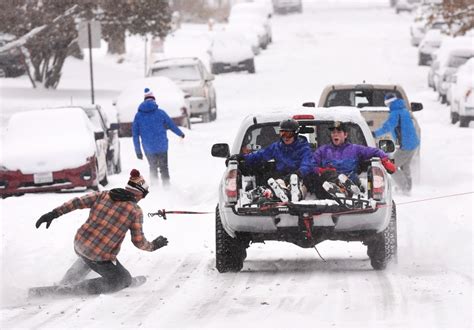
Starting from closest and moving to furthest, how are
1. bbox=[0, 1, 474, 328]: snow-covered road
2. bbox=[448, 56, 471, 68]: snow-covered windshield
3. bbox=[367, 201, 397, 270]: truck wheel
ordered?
bbox=[0, 1, 474, 328]: snow-covered road → bbox=[367, 201, 397, 270]: truck wheel → bbox=[448, 56, 471, 68]: snow-covered windshield

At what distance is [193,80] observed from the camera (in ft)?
117

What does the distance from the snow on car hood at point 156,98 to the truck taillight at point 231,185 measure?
1862 cm

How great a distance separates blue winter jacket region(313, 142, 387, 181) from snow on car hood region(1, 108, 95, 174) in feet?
26.9

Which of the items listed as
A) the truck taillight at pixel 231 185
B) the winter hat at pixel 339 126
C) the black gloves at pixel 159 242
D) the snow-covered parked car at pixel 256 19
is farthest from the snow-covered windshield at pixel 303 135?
the snow-covered parked car at pixel 256 19

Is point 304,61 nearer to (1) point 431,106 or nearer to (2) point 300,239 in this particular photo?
(1) point 431,106

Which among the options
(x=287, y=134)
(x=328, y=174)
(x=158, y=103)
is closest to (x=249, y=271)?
(x=328, y=174)

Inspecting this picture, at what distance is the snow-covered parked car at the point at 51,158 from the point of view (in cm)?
2005

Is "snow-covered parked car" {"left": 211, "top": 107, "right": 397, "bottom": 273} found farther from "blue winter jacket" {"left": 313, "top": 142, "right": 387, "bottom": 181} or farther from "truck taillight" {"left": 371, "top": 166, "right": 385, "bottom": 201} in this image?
"blue winter jacket" {"left": 313, "top": 142, "right": 387, "bottom": 181}

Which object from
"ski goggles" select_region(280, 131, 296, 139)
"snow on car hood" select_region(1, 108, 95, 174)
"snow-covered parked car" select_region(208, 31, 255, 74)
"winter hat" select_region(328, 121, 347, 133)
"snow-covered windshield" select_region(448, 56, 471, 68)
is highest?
"winter hat" select_region(328, 121, 347, 133)

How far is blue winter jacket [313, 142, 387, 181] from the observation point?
12664 millimetres

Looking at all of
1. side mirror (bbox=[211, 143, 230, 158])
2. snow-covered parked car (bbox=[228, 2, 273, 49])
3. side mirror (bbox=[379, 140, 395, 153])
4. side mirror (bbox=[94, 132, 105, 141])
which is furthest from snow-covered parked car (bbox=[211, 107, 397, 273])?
snow-covered parked car (bbox=[228, 2, 273, 49])

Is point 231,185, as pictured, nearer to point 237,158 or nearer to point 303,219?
point 237,158

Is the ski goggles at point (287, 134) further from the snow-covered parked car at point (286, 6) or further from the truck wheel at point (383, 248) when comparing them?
the snow-covered parked car at point (286, 6)

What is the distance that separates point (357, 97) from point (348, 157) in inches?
310
